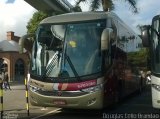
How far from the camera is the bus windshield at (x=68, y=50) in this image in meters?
15.4

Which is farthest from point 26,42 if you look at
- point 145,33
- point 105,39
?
point 145,33

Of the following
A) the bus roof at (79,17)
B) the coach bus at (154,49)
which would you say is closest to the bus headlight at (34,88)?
the bus roof at (79,17)

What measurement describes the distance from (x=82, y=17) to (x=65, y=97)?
10.00ft

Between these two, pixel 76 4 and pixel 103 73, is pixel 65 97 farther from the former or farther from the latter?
pixel 76 4

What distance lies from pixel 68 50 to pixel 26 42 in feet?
7.40

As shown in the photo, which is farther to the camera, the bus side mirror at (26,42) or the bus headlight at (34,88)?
the bus side mirror at (26,42)

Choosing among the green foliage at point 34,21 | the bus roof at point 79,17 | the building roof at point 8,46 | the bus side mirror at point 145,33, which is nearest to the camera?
the bus side mirror at point 145,33

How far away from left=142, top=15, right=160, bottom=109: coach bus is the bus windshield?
5.94ft

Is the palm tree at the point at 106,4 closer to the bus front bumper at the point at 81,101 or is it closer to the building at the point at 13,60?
the bus front bumper at the point at 81,101

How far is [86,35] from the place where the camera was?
1579cm

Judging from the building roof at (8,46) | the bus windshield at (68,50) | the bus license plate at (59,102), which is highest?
the building roof at (8,46)

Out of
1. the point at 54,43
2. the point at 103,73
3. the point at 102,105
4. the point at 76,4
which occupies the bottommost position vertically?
the point at 102,105

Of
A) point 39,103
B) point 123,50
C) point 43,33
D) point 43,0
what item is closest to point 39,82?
point 39,103

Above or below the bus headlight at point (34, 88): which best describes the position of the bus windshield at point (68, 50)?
above
